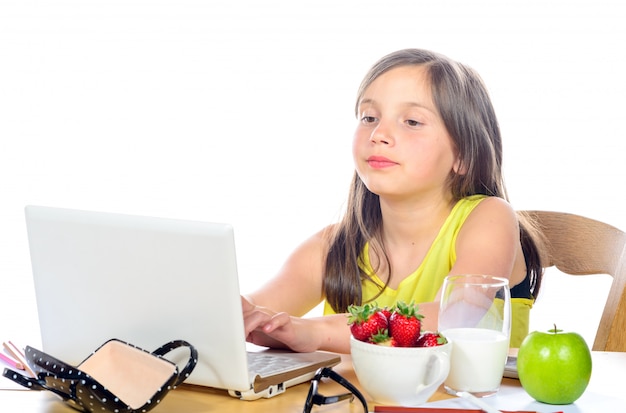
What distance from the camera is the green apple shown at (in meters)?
1.08

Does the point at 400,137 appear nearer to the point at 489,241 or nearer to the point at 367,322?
the point at 489,241

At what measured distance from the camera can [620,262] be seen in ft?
5.19

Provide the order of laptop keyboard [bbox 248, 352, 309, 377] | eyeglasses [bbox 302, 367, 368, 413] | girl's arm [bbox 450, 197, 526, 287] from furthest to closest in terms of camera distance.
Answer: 1. girl's arm [bbox 450, 197, 526, 287]
2. laptop keyboard [bbox 248, 352, 309, 377]
3. eyeglasses [bbox 302, 367, 368, 413]

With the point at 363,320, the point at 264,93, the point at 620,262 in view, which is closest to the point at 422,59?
the point at 620,262

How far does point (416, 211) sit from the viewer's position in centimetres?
179

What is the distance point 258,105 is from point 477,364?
7.20 ft

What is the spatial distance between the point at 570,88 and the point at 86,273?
2359 mm

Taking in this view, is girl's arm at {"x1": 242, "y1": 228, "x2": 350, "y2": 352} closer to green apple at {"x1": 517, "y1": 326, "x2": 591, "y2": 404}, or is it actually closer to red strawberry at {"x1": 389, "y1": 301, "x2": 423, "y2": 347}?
red strawberry at {"x1": 389, "y1": 301, "x2": 423, "y2": 347}

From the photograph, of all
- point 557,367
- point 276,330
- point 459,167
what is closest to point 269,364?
point 276,330

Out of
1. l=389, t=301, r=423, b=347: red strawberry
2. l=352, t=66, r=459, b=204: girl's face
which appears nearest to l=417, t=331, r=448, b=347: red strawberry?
l=389, t=301, r=423, b=347: red strawberry

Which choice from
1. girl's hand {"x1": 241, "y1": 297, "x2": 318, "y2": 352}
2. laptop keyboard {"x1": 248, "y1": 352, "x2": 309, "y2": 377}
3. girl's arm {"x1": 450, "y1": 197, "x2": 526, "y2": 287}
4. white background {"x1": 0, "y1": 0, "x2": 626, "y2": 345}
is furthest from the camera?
white background {"x1": 0, "y1": 0, "x2": 626, "y2": 345}

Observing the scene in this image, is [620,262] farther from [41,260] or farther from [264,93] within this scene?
[264,93]

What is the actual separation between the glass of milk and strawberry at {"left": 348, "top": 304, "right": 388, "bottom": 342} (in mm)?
98

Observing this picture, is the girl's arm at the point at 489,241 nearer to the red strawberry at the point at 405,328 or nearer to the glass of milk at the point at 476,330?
the glass of milk at the point at 476,330
